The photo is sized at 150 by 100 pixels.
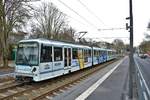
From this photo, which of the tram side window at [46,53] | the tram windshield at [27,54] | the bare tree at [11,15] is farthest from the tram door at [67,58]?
the bare tree at [11,15]

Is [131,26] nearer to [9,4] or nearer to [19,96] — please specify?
[19,96]

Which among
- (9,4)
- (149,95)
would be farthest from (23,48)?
(9,4)

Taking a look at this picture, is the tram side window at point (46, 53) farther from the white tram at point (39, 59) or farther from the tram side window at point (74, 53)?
the tram side window at point (74, 53)

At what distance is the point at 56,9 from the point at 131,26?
51.0 metres

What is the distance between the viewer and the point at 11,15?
34062 mm

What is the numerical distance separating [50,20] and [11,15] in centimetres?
2795

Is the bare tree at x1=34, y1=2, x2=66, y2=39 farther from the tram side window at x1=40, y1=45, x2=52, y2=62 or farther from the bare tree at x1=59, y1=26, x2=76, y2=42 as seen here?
the tram side window at x1=40, y1=45, x2=52, y2=62

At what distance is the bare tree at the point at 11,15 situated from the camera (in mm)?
32531

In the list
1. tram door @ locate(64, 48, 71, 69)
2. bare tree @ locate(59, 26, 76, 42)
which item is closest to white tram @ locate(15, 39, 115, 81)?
tram door @ locate(64, 48, 71, 69)

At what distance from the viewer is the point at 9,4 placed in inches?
1316

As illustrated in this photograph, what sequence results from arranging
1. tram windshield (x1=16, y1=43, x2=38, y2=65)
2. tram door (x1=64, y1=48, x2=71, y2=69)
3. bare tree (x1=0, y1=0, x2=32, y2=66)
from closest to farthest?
tram windshield (x1=16, y1=43, x2=38, y2=65)
tram door (x1=64, y1=48, x2=71, y2=69)
bare tree (x1=0, y1=0, x2=32, y2=66)

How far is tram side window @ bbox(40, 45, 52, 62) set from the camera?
1844 cm

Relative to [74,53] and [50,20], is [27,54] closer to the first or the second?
[74,53]

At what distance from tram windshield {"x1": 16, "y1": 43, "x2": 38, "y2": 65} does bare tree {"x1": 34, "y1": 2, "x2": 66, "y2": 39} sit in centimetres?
3943
